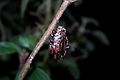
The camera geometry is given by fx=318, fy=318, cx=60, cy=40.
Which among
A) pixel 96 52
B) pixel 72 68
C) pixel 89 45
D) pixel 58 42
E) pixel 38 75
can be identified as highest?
pixel 58 42

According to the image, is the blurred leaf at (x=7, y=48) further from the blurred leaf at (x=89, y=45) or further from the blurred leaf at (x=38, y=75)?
the blurred leaf at (x=89, y=45)

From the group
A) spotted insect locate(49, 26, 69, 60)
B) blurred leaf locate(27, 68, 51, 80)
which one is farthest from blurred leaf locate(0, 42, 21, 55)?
spotted insect locate(49, 26, 69, 60)

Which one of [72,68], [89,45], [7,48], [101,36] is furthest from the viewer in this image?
[89,45]

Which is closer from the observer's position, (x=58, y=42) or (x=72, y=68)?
(x=58, y=42)

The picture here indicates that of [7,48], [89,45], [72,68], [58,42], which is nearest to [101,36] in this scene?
[89,45]

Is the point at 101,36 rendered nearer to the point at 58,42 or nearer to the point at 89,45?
the point at 89,45

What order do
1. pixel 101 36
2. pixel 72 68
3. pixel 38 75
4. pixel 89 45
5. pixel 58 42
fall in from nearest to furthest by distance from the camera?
pixel 58 42, pixel 38 75, pixel 72 68, pixel 101 36, pixel 89 45

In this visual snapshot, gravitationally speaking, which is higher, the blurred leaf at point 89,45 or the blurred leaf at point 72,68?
the blurred leaf at point 72,68

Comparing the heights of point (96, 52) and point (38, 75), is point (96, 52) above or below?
below

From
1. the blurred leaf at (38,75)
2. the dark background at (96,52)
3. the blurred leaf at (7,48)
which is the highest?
the blurred leaf at (7,48)

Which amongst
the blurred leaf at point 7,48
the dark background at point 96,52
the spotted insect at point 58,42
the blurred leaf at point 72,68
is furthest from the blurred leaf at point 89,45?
the spotted insect at point 58,42
